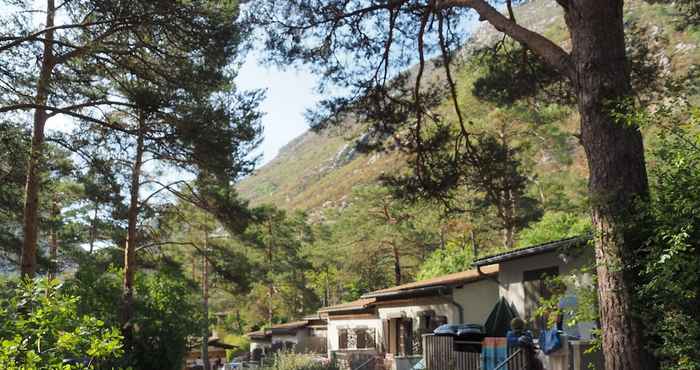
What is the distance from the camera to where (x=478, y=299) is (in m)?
18.9

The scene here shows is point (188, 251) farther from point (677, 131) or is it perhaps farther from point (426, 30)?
point (677, 131)

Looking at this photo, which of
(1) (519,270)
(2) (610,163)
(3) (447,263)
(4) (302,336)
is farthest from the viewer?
(4) (302,336)

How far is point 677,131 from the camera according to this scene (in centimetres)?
563

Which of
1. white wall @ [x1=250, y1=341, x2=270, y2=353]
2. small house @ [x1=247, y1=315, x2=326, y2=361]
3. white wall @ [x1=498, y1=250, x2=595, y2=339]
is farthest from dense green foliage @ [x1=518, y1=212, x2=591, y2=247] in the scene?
white wall @ [x1=250, y1=341, x2=270, y2=353]

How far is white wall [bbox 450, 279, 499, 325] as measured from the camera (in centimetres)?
1869

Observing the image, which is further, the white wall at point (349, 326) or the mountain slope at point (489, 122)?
the white wall at point (349, 326)

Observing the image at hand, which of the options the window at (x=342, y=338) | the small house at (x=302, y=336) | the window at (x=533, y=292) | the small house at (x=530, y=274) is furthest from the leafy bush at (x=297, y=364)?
the small house at (x=302, y=336)

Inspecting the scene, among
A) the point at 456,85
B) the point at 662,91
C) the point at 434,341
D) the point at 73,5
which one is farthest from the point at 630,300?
the point at 73,5

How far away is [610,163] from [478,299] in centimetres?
1252

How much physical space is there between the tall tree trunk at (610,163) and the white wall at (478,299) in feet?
39.4

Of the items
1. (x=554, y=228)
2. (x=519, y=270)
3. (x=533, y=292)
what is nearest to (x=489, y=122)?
(x=554, y=228)

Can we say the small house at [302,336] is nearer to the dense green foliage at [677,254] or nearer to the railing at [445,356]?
the railing at [445,356]

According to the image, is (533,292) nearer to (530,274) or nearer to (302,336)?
(530,274)

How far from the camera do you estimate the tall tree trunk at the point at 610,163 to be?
6.36m
